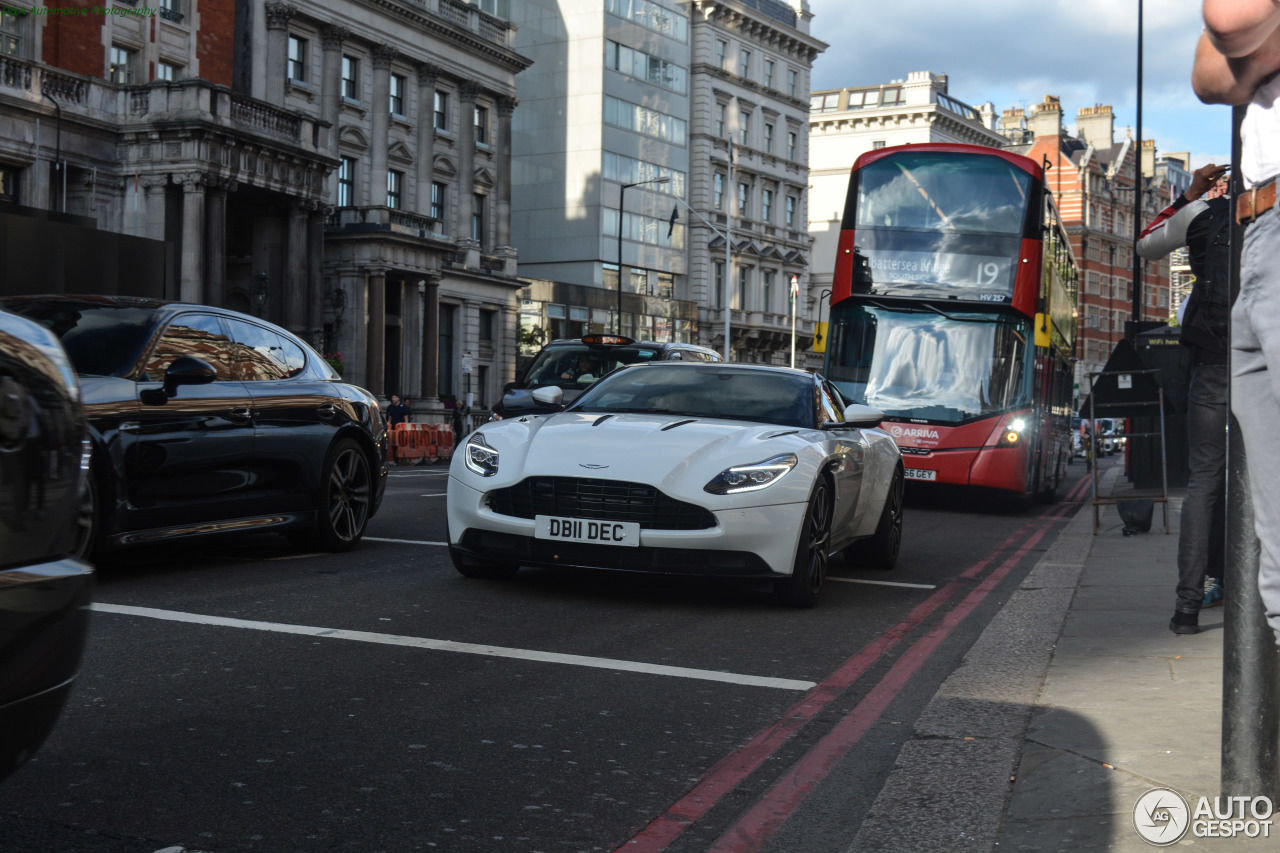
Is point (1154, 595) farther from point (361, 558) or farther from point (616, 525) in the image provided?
point (361, 558)

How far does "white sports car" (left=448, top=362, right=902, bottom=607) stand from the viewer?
713 centimetres

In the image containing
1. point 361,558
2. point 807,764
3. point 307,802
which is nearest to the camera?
point 307,802

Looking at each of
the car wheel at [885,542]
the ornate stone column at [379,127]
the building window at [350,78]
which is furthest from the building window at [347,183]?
the car wheel at [885,542]

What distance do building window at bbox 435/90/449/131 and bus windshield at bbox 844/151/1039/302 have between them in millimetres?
41187

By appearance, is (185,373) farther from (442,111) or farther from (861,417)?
(442,111)

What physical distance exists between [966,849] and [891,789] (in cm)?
59

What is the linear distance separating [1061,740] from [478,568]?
172 inches

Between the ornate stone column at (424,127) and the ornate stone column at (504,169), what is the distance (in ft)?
16.3

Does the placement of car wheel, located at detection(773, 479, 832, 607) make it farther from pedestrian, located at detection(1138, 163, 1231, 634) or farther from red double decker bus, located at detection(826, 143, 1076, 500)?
red double decker bus, located at detection(826, 143, 1076, 500)

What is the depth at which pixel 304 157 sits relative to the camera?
42.7m

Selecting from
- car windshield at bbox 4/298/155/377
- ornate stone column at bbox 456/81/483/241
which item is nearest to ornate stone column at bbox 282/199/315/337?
ornate stone column at bbox 456/81/483/241

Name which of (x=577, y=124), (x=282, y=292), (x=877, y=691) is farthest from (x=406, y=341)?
(x=877, y=691)

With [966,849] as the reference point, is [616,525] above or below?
above

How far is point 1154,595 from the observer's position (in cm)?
821
